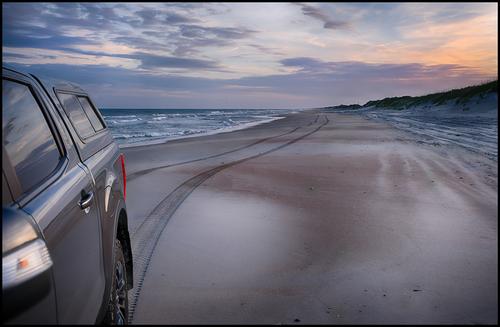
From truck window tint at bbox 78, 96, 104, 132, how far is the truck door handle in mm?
1316

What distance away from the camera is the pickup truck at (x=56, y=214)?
1.21m

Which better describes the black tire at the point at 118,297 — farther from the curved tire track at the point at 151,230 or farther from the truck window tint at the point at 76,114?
the truck window tint at the point at 76,114

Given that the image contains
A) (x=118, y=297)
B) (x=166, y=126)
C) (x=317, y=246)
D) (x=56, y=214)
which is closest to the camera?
(x=56, y=214)

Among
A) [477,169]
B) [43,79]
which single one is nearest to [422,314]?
[43,79]

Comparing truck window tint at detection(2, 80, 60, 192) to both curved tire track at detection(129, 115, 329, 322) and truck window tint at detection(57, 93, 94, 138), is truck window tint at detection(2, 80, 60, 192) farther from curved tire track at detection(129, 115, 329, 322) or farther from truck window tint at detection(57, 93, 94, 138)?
curved tire track at detection(129, 115, 329, 322)

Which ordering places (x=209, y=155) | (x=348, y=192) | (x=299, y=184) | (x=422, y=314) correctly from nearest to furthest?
(x=422, y=314), (x=348, y=192), (x=299, y=184), (x=209, y=155)

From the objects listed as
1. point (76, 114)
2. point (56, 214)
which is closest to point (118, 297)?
point (56, 214)

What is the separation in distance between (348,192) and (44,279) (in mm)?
5761

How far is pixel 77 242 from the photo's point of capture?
179 centimetres

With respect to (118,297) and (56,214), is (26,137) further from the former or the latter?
(118,297)

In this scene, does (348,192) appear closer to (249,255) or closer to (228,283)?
(249,255)

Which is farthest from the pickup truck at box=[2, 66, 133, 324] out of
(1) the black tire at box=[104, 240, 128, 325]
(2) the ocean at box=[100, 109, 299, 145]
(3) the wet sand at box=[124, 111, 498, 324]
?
(2) the ocean at box=[100, 109, 299, 145]

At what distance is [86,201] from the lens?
2.02 metres

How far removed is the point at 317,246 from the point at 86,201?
2.73 metres
